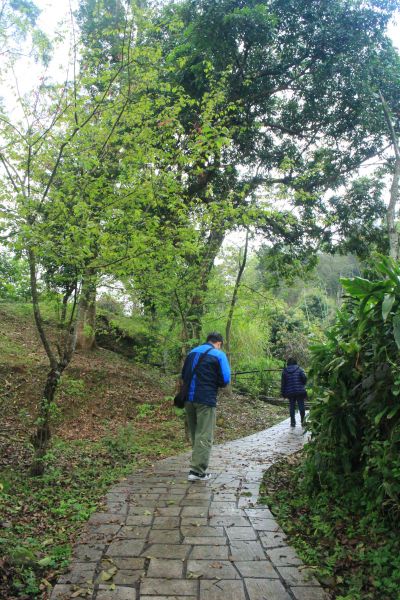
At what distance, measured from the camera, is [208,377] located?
18.3 ft

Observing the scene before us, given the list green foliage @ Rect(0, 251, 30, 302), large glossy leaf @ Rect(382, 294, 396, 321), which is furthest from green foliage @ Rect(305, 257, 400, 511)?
green foliage @ Rect(0, 251, 30, 302)

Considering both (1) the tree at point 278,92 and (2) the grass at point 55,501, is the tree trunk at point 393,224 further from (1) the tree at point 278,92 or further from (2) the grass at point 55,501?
(2) the grass at point 55,501

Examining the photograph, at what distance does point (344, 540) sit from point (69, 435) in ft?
19.4

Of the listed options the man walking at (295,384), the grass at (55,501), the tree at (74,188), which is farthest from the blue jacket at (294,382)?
the tree at (74,188)

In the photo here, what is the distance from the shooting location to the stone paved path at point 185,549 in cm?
278

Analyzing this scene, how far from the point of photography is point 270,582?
2898 mm

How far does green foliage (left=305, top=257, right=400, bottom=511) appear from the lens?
3.52 metres

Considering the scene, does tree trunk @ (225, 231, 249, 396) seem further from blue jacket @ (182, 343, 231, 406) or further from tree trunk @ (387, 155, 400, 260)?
blue jacket @ (182, 343, 231, 406)

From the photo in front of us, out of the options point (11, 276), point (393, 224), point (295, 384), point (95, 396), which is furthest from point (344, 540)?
point (393, 224)

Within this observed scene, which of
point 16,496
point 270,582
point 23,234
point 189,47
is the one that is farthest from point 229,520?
point 189,47

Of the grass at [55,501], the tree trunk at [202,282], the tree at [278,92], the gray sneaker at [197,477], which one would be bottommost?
the grass at [55,501]

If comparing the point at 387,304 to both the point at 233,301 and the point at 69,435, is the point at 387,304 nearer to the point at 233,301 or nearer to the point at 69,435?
the point at 69,435

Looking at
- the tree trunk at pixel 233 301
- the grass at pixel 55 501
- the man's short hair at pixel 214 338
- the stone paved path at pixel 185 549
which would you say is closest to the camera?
the stone paved path at pixel 185 549

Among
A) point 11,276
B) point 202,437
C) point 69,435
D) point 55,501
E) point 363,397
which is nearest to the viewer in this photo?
point 363,397
